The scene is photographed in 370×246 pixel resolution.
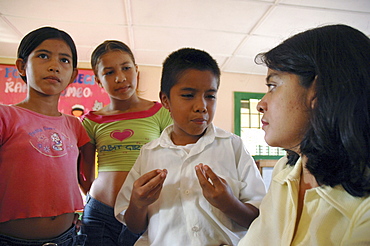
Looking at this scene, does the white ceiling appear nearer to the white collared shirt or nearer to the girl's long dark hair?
the white collared shirt

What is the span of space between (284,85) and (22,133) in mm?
814

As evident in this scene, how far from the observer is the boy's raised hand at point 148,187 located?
2.57 ft

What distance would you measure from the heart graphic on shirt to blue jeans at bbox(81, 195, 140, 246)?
0.27m

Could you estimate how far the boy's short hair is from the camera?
0.98 meters

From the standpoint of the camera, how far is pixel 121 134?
1.16m

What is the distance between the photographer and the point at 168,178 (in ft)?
2.98

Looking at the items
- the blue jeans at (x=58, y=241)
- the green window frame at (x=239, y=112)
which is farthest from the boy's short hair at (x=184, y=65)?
the green window frame at (x=239, y=112)

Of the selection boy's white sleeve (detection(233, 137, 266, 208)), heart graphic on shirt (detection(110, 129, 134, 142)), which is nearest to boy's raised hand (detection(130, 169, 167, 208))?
boy's white sleeve (detection(233, 137, 266, 208))

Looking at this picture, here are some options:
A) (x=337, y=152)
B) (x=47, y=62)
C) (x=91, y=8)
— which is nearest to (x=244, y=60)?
(x=91, y=8)

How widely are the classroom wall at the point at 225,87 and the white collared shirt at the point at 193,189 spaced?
289cm

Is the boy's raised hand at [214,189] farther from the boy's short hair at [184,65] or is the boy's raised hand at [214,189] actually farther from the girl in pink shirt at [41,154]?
the girl in pink shirt at [41,154]

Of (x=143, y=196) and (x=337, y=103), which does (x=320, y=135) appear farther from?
(x=143, y=196)

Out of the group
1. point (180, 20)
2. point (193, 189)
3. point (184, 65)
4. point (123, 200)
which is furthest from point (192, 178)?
point (180, 20)

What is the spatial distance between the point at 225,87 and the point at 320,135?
11.6 feet
